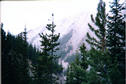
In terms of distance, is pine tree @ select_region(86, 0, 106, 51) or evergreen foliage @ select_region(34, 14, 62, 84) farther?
evergreen foliage @ select_region(34, 14, 62, 84)

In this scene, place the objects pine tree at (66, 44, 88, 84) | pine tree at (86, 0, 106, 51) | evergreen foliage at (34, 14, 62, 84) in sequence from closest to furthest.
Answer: pine tree at (86, 0, 106, 51), pine tree at (66, 44, 88, 84), evergreen foliage at (34, 14, 62, 84)

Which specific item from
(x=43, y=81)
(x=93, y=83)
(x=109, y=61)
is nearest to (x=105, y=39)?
(x=109, y=61)

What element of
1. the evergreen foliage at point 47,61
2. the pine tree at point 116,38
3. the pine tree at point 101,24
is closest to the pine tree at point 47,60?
the evergreen foliage at point 47,61

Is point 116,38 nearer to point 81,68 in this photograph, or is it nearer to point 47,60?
point 81,68

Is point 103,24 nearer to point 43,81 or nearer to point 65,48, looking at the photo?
point 43,81

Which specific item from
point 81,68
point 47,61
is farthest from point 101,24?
point 47,61

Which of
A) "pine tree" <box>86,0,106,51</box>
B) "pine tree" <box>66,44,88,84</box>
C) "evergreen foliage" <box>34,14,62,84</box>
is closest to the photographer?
"pine tree" <box>86,0,106,51</box>

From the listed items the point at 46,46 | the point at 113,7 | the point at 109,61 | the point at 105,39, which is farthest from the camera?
the point at 46,46

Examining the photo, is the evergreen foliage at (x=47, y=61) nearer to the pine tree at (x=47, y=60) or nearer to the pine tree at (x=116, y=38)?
the pine tree at (x=47, y=60)

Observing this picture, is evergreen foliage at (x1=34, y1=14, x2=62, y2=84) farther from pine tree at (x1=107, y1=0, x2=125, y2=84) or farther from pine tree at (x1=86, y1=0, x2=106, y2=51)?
pine tree at (x1=107, y1=0, x2=125, y2=84)

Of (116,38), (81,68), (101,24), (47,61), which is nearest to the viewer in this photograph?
(101,24)

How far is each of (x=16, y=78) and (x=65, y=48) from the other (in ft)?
590

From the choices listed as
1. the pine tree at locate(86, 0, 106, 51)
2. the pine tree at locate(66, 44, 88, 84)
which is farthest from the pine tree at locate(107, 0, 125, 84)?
the pine tree at locate(66, 44, 88, 84)

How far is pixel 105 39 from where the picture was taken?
15.0 m
